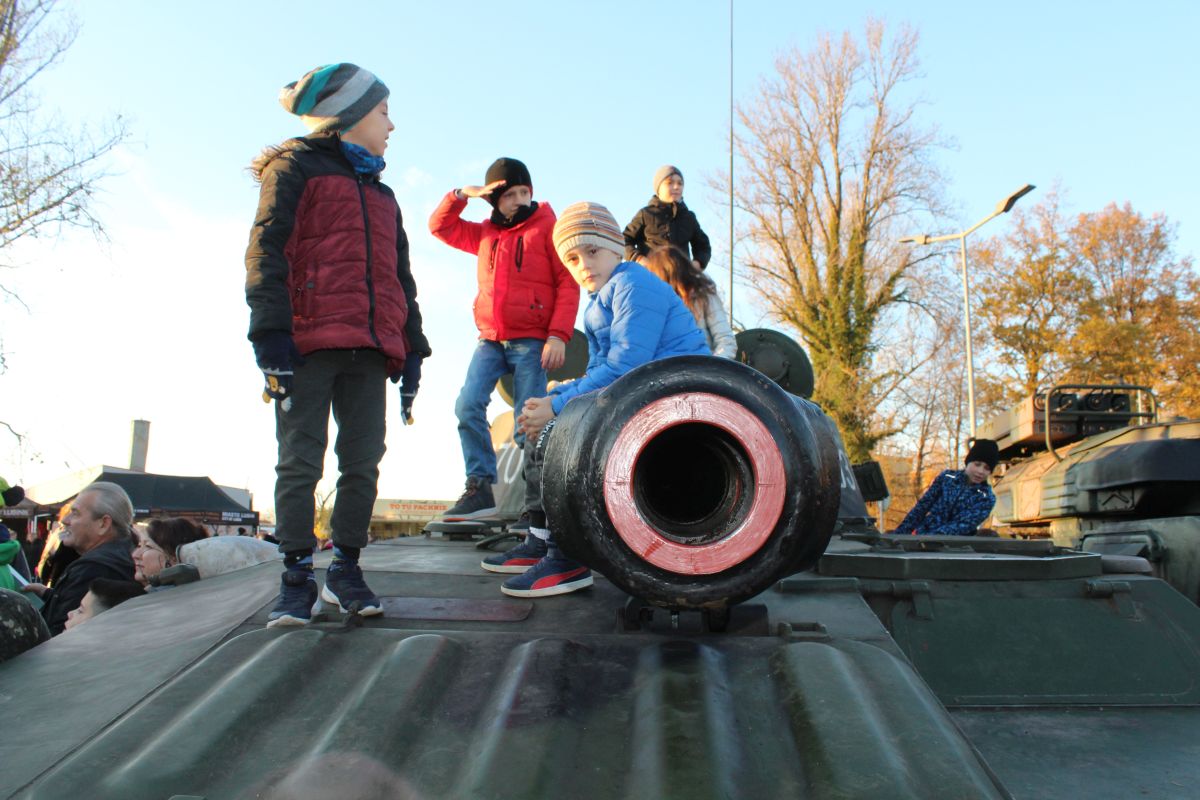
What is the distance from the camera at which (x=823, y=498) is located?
5.65ft

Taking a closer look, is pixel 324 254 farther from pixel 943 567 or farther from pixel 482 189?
pixel 943 567

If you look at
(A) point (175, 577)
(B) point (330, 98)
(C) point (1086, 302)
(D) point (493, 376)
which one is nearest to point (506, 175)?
(D) point (493, 376)

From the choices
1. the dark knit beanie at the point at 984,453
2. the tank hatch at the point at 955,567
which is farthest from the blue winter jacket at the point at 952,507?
the tank hatch at the point at 955,567

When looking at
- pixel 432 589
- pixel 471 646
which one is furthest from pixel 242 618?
pixel 471 646

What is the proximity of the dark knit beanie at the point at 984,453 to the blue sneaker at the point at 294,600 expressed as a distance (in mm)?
4356

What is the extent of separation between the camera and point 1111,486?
264 inches

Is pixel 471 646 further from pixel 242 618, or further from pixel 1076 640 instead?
pixel 1076 640

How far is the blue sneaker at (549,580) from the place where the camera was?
2492 millimetres

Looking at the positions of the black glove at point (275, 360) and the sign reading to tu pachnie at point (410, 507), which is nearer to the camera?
the black glove at point (275, 360)

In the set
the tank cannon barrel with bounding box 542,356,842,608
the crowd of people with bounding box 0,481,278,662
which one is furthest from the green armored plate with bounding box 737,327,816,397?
the tank cannon barrel with bounding box 542,356,842,608

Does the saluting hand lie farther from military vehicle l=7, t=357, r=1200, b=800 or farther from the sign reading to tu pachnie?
the sign reading to tu pachnie

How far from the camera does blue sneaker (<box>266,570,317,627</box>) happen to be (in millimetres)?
2256

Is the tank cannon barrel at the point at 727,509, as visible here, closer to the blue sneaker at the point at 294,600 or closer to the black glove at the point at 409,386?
the blue sneaker at the point at 294,600

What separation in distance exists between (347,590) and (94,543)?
3103 millimetres
